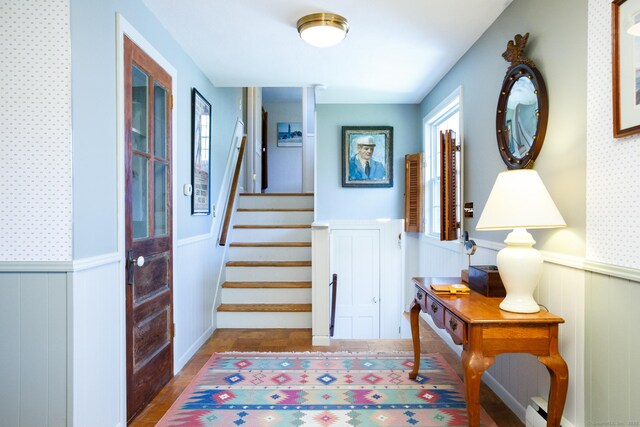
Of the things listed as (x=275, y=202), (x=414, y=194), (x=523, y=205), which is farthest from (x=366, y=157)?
(x=523, y=205)

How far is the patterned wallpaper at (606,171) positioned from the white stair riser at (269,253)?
9.71 feet

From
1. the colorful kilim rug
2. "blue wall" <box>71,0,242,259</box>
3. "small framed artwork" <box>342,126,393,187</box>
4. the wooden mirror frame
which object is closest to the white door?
"small framed artwork" <box>342,126,393,187</box>

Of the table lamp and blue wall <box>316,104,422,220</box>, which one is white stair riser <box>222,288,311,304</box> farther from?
the table lamp

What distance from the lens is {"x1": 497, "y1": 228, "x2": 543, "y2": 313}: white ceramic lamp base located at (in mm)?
1687

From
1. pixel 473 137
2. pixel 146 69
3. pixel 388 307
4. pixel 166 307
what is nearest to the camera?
pixel 146 69

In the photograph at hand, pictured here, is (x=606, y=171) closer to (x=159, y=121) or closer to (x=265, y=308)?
(x=159, y=121)

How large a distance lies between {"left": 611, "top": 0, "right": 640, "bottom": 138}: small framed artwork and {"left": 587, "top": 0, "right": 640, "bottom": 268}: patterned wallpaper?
2.0 inches

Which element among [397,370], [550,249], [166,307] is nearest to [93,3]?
[166,307]

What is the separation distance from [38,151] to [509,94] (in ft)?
7.91

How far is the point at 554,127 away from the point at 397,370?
186 centimetres

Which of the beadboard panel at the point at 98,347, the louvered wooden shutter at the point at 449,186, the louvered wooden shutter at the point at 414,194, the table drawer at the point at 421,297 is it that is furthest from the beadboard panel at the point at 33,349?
the louvered wooden shutter at the point at 414,194

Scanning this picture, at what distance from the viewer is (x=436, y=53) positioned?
9.88ft

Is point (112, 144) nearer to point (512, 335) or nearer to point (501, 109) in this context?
point (512, 335)

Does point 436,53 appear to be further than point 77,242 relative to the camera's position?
Yes
